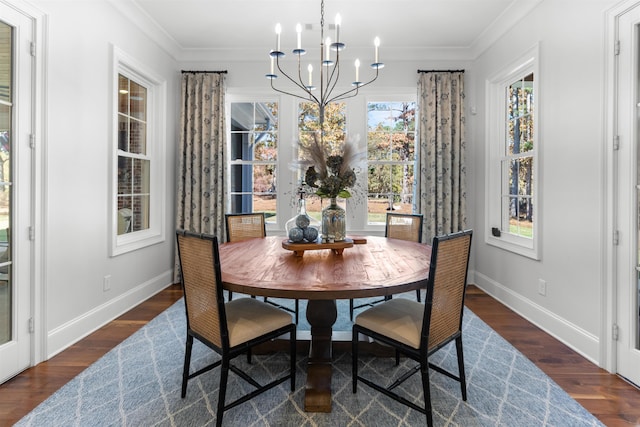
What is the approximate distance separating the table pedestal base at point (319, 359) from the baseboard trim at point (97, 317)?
5.82 feet

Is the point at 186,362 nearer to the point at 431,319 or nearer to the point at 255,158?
the point at 431,319

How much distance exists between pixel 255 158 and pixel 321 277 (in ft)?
9.69

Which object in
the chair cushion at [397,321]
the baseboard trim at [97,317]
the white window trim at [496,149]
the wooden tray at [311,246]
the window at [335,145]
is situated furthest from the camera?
the window at [335,145]

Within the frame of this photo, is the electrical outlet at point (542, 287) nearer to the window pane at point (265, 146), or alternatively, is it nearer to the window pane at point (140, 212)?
the window pane at point (265, 146)

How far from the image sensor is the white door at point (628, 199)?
6.44 feet

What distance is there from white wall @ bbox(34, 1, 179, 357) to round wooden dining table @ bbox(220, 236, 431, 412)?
45.5 inches

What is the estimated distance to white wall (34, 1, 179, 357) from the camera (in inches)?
88.7

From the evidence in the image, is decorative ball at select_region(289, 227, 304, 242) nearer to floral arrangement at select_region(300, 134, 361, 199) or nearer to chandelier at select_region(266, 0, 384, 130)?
A: floral arrangement at select_region(300, 134, 361, 199)

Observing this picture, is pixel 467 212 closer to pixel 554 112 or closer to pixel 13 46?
pixel 554 112

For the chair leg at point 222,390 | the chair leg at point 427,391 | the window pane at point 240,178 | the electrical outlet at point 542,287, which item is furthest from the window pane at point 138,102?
the electrical outlet at point 542,287

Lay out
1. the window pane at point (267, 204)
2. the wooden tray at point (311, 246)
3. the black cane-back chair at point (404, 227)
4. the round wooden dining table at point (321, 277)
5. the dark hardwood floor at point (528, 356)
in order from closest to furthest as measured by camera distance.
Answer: the round wooden dining table at point (321, 277), the dark hardwood floor at point (528, 356), the wooden tray at point (311, 246), the black cane-back chair at point (404, 227), the window pane at point (267, 204)

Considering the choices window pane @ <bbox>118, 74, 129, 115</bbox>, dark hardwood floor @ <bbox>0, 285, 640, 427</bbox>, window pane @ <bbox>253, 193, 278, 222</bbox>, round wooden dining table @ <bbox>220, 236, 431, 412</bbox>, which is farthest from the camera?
window pane @ <bbox>253, 193, 278, 222</bbox>

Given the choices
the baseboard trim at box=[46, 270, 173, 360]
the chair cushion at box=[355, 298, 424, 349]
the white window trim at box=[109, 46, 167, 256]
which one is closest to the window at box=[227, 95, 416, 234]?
the white window trim at box=[109, 46, 167, 256]

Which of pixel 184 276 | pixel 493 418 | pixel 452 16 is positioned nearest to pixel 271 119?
pixel 452 16
